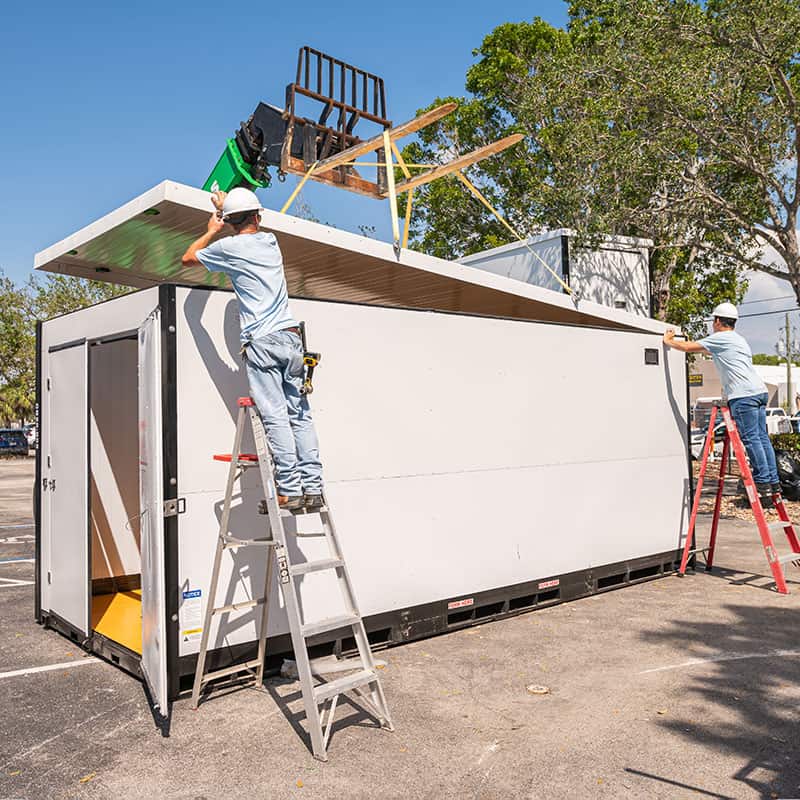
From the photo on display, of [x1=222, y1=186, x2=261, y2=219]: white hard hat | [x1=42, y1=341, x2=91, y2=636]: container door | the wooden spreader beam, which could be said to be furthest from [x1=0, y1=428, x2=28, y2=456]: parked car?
[x1=222, y1=186, x2=261, y2=219]: white hard hat

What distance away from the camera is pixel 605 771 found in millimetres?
3637

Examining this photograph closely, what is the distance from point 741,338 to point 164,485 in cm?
584

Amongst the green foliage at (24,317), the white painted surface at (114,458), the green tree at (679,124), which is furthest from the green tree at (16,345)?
the white painted surface at (114,458)

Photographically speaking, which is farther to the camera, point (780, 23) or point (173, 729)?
point (780, 23)

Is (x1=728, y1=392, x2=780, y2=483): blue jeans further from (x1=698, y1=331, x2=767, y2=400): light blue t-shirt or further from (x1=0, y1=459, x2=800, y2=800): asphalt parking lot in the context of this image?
(x1=0, y1=459, x2=800, y2=800): asphalt parking lot

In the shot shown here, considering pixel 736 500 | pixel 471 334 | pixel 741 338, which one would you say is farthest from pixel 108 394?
pixel 736 500

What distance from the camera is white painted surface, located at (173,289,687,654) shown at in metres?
4.95

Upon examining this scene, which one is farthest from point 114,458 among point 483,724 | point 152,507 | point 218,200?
point 483,724

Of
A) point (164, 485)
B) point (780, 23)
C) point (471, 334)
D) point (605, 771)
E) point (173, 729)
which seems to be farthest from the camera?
point (780, 23)

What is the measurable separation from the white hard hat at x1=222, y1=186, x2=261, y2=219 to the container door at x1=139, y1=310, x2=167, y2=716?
0.77m

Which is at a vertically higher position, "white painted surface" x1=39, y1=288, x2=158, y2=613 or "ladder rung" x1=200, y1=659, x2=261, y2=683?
"white painted surface" x1=39, y1=288, x2=158, y2=613

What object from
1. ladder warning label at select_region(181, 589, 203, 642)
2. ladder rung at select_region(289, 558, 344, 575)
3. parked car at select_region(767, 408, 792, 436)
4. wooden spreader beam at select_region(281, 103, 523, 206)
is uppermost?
wooden spreader beam at select_region(281, 103, 523, 206)

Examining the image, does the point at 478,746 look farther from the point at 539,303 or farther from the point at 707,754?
the point at 539,303

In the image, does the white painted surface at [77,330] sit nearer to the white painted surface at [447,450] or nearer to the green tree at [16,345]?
the white painted surface at [447,450]
